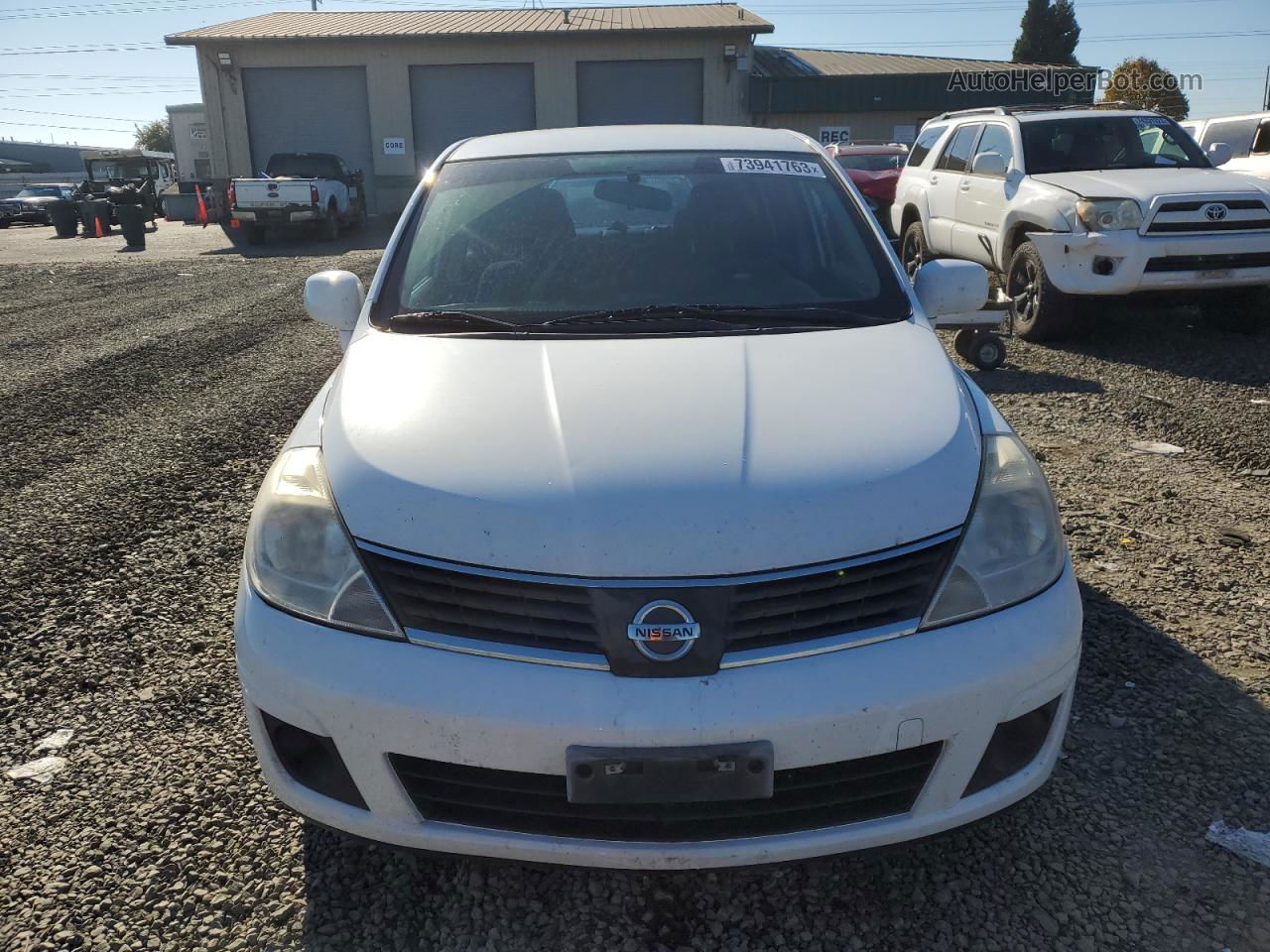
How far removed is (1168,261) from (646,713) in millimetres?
6673

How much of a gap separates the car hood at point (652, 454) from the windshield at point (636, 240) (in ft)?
1.27

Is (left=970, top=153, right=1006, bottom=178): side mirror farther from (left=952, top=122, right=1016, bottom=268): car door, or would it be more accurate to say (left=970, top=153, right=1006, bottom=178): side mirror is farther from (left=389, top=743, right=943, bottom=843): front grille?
(left=389, top=743, right=943, bottom=843): front grille

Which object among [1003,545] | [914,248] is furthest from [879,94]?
[1003,545]

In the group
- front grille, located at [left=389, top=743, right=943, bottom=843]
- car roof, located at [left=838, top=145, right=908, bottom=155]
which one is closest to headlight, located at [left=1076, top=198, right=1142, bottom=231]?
front grille, located at [left=389, top=743, right=943, bottom=843]

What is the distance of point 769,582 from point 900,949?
783 millimetres

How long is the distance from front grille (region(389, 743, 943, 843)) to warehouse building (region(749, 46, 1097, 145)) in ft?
94.3

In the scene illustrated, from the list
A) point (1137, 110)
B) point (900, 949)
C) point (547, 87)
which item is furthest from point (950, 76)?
point (900, 949)

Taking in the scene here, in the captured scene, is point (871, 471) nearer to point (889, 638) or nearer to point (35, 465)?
A: point (889, 638)

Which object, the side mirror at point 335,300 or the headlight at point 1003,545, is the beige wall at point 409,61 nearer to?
the side mirror at point 335,300

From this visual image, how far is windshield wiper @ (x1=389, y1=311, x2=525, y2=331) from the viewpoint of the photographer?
2.68 m

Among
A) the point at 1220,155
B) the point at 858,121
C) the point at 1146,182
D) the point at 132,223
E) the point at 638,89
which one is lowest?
the point at 132,223

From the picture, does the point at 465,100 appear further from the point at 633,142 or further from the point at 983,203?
the point at 633,142

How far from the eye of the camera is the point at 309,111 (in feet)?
91.1

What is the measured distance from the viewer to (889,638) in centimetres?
180
